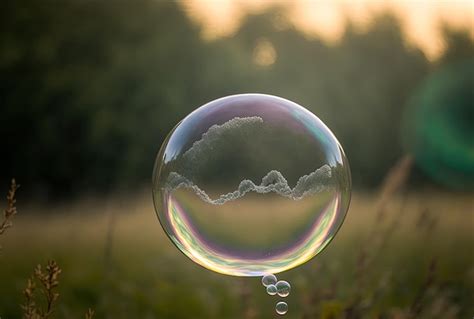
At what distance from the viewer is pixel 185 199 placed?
304 centimetres

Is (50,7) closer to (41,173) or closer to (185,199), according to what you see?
(41,173)

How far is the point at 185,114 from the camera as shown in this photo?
18.8 metres

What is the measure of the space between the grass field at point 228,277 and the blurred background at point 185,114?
25 millimetres

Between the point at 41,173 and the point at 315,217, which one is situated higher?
the point at 315,217

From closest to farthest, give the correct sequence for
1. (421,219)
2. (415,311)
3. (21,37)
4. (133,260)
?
(415,311) < (421,219) < (133,260) < (21,37)

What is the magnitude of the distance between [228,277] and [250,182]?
3.38 meters

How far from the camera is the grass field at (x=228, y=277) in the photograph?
10.8ft

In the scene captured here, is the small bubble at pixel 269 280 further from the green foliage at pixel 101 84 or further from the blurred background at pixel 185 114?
the green foliage at pixel 101 84

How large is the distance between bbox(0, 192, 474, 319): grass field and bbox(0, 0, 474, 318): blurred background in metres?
0.02

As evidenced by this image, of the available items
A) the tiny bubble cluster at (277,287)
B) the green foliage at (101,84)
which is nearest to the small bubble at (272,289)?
the tiny bubble cluster at (277,287)

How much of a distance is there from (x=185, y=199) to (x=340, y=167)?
0.68m

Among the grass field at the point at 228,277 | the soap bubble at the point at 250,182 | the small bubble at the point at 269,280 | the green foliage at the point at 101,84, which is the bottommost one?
the green foliage at the point at 101,84

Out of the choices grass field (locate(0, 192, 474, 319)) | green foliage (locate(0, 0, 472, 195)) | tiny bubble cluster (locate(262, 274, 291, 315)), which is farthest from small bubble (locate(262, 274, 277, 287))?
green foliage (locate(0, 0, 472, 195))

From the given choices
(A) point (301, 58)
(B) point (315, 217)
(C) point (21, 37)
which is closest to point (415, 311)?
(B) point (315, 217)
